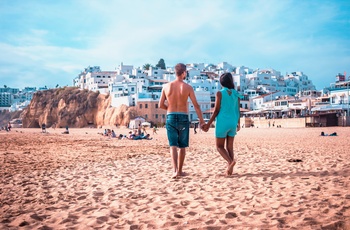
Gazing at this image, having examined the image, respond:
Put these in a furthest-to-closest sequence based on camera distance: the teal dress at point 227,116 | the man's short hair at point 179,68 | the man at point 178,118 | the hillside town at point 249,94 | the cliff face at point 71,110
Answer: the cliff face at point 71,110 < the hillside town at point 249,94 < the man's short hair at point 179,68 < the man at point 178,118 < the teal dress at point 227,116

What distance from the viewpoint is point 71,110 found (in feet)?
232

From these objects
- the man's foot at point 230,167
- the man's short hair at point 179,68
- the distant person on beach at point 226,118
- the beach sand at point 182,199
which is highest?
the man's short hair at point 179,68

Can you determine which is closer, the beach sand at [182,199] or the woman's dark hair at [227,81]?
A: the beach sand at [182,199]

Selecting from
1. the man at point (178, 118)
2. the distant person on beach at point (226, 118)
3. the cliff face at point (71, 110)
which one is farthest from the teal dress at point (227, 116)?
the cliff face at point (71, 110)

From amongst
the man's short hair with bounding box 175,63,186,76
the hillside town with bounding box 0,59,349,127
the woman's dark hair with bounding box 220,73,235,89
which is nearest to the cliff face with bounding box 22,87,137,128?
the hillside town with bounding box 0,59,349,127

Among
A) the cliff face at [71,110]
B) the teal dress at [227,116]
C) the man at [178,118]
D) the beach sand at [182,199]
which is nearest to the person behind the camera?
the beach sand at [182,199]

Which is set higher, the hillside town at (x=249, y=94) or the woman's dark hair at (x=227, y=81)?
the hillside town at (x=249, y=94)

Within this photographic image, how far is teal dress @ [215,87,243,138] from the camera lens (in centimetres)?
480

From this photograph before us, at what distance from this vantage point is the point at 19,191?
4242 millimetres

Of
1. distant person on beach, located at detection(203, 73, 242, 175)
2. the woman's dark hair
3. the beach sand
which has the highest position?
the woman's dark hair

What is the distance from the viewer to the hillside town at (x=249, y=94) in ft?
160

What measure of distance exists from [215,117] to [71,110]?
70.9 m

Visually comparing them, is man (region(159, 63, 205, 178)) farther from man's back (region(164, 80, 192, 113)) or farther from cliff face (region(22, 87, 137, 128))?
cliff face (region(22, 87, 137, 128))

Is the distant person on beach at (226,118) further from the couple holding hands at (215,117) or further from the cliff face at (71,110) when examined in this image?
the cliff face at (71,110)
